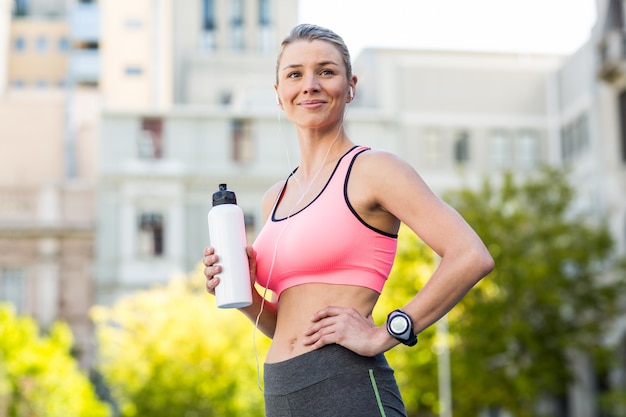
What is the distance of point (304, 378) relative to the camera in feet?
11.2

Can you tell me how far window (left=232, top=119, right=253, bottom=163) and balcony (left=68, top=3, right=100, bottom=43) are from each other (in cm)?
2780

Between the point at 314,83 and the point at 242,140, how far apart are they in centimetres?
4193

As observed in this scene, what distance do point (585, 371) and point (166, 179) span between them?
55.8 feet

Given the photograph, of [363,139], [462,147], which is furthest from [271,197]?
[462,147]

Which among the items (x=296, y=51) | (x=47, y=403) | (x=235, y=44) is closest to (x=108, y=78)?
(x=235, y=44)

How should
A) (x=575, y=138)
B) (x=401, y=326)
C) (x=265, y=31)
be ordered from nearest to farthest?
1. (x=401, y=326)
2. (x=575, y=138)
3. (x=265, y=31)

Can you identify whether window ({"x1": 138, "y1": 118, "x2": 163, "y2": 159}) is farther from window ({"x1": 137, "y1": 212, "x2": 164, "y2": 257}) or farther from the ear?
the ear

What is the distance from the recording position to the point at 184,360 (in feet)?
103

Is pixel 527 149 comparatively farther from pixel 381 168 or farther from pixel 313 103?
pixel 381 168

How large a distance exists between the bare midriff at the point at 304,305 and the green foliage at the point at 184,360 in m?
25.4

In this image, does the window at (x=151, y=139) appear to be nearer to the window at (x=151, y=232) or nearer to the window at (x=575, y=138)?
the window at (x=151, y=232)

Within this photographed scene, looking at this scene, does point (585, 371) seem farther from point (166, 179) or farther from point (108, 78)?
point (108, 78)

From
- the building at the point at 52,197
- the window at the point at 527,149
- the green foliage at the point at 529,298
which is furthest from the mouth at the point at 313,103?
the window at the point at 527,149

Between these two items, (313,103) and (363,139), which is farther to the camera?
(363,139)
